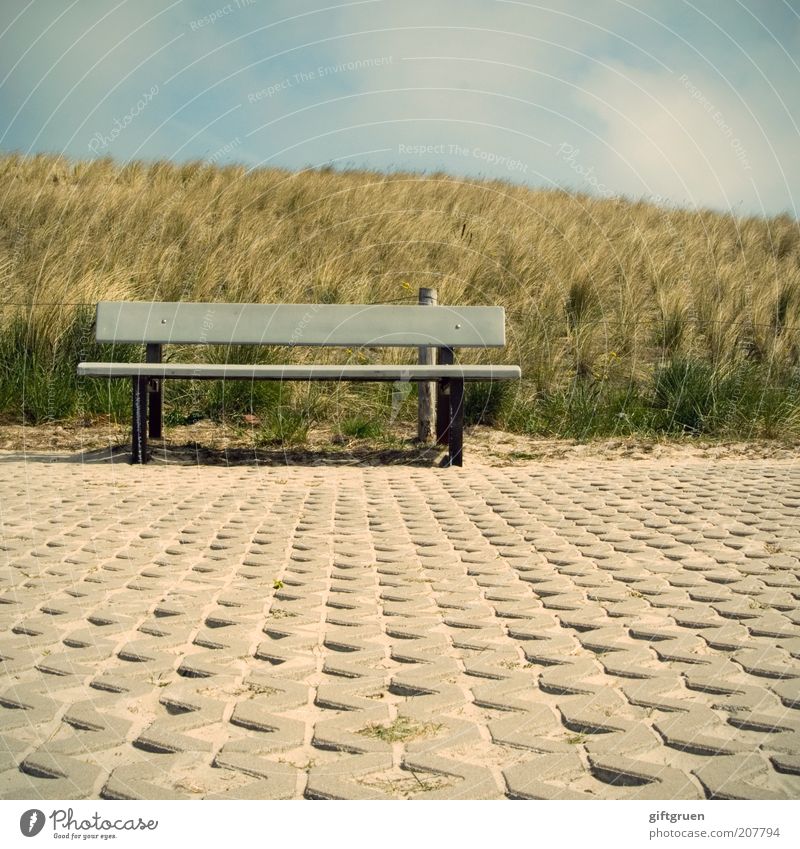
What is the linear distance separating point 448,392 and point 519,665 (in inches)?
176

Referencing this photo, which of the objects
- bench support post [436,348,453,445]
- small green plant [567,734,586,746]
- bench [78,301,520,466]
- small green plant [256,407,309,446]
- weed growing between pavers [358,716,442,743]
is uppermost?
bench [78,301,520,466]

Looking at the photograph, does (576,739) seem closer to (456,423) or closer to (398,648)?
(398,648)

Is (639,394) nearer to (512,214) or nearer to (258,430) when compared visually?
(258,430)

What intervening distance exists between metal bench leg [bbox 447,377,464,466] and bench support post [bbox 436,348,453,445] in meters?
0.47

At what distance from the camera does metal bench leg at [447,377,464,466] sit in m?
6.33

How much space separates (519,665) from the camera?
8.77 feet

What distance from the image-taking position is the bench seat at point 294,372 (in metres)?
6.07

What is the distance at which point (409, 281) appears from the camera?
416 inches

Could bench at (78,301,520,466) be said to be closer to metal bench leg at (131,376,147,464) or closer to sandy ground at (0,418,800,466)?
metal bench leg at (131,376,147,464)

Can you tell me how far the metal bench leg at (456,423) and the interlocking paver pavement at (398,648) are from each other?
1.29 metres

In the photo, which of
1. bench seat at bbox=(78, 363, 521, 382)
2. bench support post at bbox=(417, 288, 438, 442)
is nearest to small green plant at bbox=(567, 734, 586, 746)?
bench seat at bbox=(78, 363, 521, 382)

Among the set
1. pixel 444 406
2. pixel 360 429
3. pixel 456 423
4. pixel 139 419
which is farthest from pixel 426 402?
pixel 139 419

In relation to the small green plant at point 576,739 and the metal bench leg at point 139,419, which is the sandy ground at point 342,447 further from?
the small green plant at point 576,739

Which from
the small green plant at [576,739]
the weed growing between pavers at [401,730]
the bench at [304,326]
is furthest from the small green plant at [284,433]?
the small green plant at [576,739]
